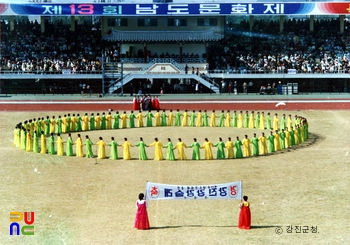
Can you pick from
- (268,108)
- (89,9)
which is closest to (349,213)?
(268,108)

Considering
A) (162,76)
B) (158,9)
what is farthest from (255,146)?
(158,9)

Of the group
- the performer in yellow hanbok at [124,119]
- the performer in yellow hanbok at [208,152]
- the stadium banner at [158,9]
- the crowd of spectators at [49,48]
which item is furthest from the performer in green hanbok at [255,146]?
the stadium banner at [158,9]

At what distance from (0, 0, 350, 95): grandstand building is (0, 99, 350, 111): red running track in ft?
18.8

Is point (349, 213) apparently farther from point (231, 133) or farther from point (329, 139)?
point (231, 133)

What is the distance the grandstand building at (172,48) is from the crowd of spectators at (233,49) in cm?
8

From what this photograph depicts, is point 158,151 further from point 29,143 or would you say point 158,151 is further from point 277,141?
point 29,143

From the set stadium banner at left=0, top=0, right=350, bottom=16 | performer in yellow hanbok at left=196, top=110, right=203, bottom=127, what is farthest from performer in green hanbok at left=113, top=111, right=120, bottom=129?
stadium banner at left=0, top=0, right=350, bottom=16

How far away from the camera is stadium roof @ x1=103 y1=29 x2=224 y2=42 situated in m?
56.7

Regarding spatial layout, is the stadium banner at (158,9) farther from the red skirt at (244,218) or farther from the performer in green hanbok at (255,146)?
the red skirt at (244,218)

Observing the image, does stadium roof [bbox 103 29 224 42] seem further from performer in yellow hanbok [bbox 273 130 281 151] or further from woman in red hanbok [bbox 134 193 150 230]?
woman in red hanbok [bbox 134 193 150 230]

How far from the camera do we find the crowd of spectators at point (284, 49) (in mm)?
55325

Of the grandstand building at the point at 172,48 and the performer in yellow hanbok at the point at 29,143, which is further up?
Answer: the grandstand building at the point at 172,48

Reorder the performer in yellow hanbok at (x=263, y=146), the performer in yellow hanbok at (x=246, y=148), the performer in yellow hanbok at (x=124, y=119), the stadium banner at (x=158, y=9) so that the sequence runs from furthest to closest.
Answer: the stadium banner at (x=158, y=9), the performer in yellow hanbok at (x=124, y=119), the performer in yellow hanbok at (x=263, y=146), the performer in yellow hanbok at (x=246, y=148)

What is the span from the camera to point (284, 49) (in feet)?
191
